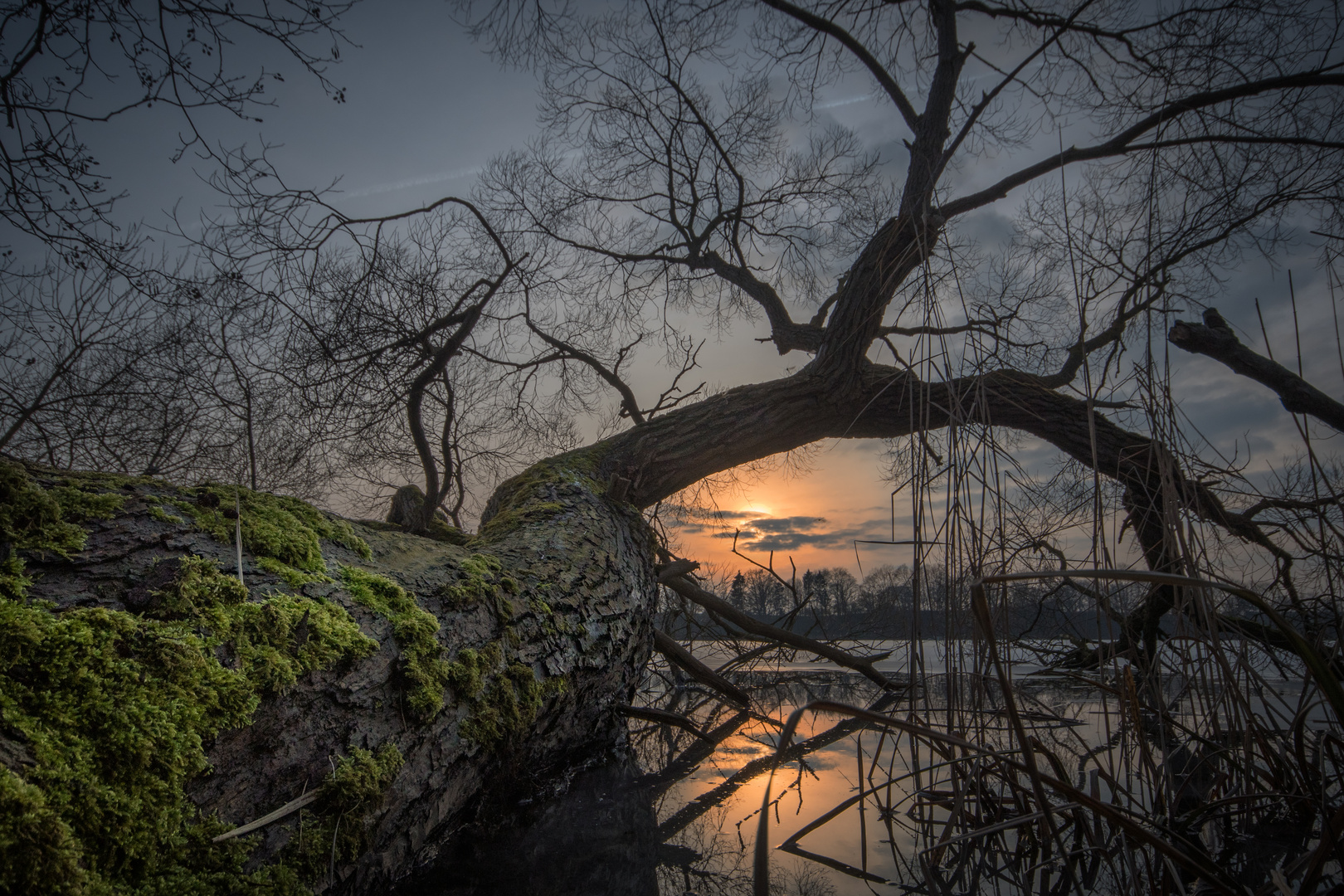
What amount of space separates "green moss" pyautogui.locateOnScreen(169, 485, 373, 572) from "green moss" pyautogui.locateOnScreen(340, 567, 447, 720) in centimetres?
11

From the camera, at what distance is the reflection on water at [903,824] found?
3.67 feet

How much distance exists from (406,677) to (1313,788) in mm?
2021

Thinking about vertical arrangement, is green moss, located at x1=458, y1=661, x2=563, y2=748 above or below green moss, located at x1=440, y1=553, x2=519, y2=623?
below

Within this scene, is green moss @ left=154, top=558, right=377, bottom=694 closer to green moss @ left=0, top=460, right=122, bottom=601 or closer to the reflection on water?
green moss @ left=0, top=460, right=122, bottom=601

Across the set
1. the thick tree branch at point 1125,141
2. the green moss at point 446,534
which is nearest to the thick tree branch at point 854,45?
the thick tree branch at point 1125,141

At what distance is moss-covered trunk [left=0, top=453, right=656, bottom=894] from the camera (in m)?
0.80

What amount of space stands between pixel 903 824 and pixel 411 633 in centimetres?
141

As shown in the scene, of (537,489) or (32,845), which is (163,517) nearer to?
(32,845)

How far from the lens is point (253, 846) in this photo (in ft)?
3.11

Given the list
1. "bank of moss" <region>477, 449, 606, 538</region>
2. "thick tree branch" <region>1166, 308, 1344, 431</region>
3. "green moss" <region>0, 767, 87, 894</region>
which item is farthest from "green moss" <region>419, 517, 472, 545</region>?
"thick tree branch" <region>1166, 308, 1344, 431</region>

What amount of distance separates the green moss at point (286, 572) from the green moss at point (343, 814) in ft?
1.35

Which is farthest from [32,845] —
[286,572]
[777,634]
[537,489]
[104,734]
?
[777,634]

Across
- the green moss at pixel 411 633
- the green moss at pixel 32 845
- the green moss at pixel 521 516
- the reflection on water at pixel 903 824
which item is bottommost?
the reflection on water at pixel 903 824

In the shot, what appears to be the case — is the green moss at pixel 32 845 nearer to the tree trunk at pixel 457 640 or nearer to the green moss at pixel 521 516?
the tree trunk at pixel 457 640
